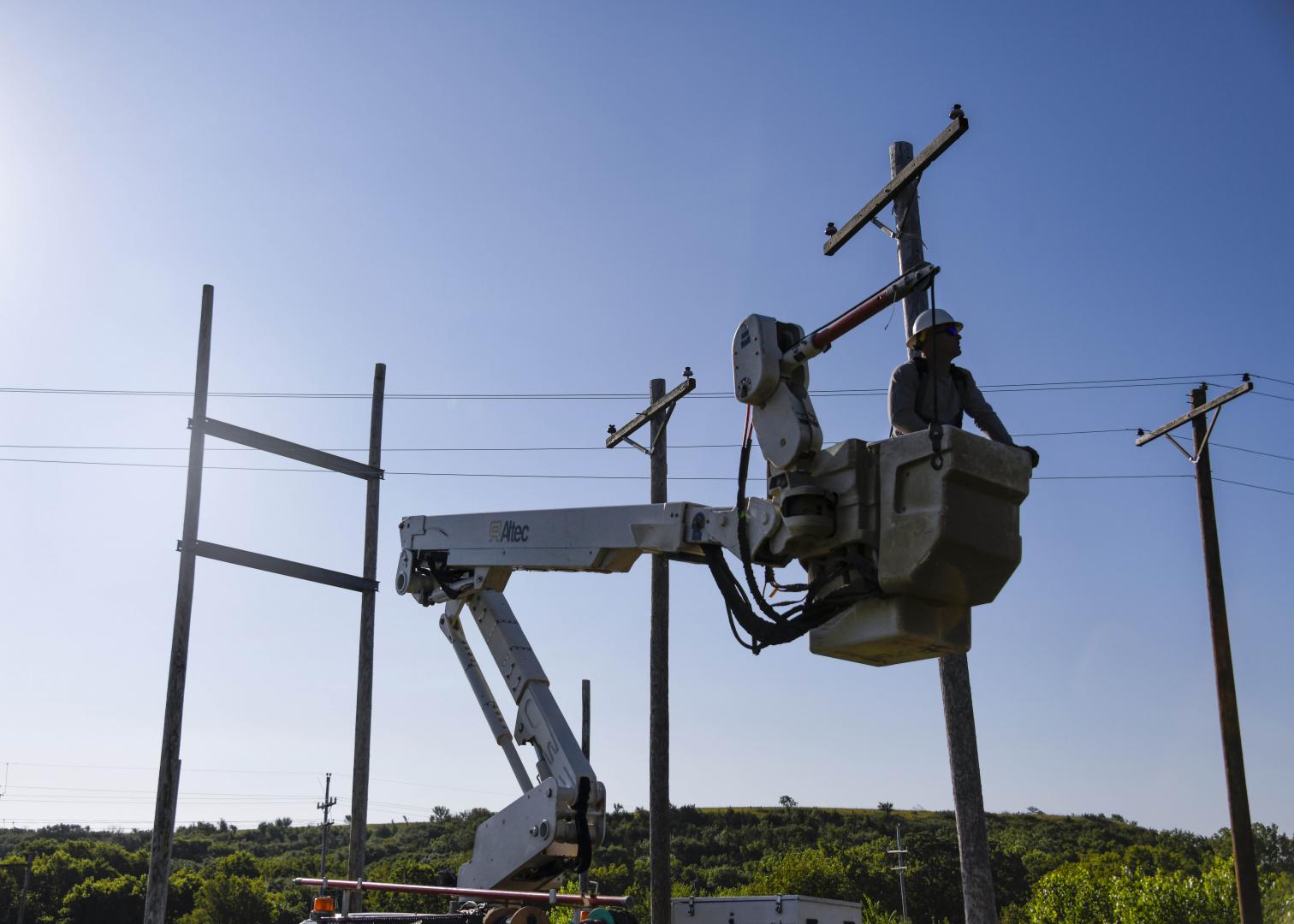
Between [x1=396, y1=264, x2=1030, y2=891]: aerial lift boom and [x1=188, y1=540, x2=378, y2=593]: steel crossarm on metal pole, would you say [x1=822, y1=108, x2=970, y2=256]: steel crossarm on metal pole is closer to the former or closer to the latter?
[x1=396, y1=264, x2=1030, y2=891]: aerial lift boom

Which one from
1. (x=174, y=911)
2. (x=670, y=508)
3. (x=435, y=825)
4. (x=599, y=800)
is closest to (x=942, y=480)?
(x=670, y=508)

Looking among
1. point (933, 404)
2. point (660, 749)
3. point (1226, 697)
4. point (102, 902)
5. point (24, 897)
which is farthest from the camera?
point (102, 902)

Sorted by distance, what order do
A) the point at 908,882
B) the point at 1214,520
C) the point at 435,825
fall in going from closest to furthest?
the point at 1214,520
the point at 908,882
the point at 435,825

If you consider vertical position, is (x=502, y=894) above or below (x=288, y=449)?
below

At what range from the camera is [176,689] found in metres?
11.1

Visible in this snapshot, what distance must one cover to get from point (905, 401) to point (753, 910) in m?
12.2

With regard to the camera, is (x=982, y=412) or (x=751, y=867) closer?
(x=982, y=412)

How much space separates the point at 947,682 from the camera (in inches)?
415

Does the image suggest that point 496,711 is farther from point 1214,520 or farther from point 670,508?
point 1214,520

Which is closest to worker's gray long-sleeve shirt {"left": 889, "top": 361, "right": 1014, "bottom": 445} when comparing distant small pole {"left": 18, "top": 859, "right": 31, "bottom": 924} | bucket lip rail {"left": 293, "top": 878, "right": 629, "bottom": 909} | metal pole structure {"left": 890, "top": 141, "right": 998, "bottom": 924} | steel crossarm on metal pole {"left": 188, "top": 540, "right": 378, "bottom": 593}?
metal pole structure {"left": 890, "top": 141, "right": 998, "bottom": 924}

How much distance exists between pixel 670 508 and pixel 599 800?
2116mm

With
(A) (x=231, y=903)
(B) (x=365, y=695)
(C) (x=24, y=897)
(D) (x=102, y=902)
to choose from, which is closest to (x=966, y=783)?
(B) (x=365, y=695)

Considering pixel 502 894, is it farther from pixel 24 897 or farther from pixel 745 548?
pixel 24 897

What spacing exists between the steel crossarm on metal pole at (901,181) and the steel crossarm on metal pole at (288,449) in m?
5.83
